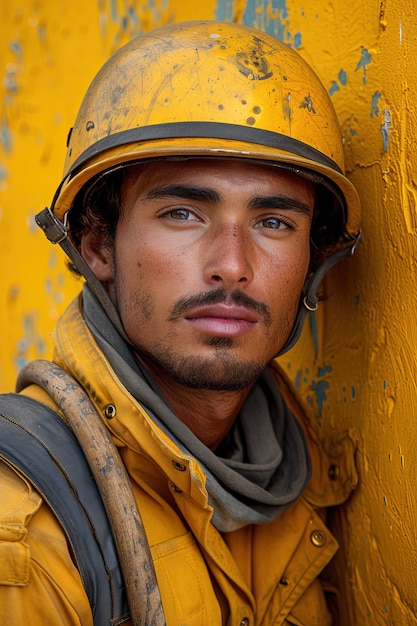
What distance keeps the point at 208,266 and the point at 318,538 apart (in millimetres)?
896

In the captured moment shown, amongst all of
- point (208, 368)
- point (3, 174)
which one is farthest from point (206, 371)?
point (3, 174)

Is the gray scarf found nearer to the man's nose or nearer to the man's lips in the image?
the man's lips

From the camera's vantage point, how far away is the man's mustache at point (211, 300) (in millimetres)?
1844

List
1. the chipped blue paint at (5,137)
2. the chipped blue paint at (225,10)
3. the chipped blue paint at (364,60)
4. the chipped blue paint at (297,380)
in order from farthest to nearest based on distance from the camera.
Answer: the chipped blue paint at (5,137)
the chipped blue paint at (225,10)
the chipped blue paint at (297,380)
the chipped blue paint at (364,60)

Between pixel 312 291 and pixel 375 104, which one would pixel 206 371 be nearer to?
pixel 312 291

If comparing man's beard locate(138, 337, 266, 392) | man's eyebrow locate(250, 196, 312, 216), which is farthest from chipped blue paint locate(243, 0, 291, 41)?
man's beard locate(138, 337, 266, 392)

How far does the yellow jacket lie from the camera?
4.97 feet

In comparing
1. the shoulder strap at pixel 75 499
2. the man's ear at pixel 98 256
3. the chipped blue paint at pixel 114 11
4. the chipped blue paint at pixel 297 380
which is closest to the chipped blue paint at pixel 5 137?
the chipped blue paint at pixel 114 11

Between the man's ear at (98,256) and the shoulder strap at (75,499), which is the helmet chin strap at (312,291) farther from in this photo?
the shoulder strap at (75,499)

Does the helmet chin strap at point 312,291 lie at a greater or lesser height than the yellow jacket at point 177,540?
greater

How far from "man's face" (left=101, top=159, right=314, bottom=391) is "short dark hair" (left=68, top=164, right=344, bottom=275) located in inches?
3.6

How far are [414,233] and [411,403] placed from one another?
42cm

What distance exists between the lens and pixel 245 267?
1850mm

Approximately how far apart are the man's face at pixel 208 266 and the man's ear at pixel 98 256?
0.14 m
